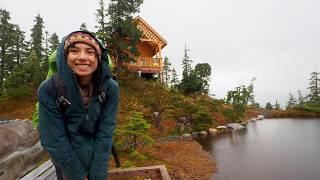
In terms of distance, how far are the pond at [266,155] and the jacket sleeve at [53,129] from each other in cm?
781

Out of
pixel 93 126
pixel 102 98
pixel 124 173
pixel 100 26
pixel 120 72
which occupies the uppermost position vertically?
pixel 100 26

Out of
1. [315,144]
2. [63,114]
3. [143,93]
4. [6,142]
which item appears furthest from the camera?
[143,93]

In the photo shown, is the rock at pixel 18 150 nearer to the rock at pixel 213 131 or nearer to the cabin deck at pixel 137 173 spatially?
the cabin deck at pixel 137 173

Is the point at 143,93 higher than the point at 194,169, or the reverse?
the point at 143,93

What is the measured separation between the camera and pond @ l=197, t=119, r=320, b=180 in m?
9.53

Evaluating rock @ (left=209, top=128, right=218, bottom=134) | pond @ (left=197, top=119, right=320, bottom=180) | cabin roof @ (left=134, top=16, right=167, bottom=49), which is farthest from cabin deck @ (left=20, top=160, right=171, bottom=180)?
cabin roof @ (left=134, top=16, right=167, bottom=49)

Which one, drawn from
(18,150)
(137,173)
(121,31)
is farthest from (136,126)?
(121,31)

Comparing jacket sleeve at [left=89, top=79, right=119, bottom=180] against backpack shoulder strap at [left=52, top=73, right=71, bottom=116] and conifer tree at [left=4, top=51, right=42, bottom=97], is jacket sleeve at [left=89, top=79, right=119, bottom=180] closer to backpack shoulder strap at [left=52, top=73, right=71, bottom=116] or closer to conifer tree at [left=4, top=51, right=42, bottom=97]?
backpack shoulder strap at [left=52, top=73, right=71, bottom=116]

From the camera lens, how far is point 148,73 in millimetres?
27906

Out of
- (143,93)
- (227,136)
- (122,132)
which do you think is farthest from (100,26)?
(122,132)

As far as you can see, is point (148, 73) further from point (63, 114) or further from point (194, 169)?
point (63, 114)

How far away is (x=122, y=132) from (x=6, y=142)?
4499 millimetres

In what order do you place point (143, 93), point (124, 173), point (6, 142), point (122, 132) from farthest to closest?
point (143, 93) < point (122, 132) < point (6, 142) < point (124, 173)

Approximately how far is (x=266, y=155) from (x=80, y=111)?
1145 cm
